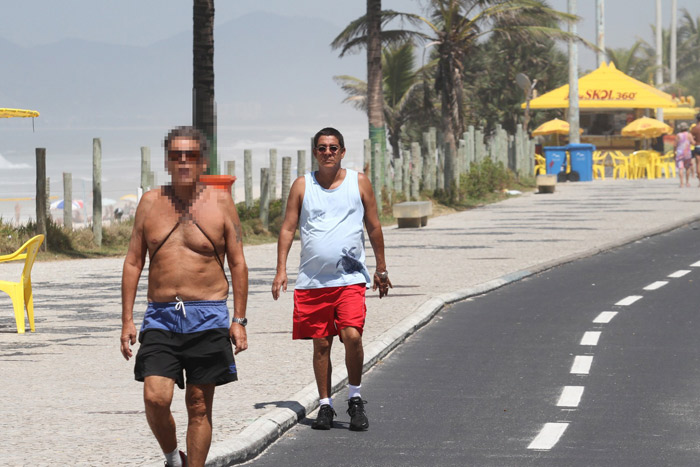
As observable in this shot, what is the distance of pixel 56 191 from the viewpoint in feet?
274

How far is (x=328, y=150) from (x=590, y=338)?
445 cm

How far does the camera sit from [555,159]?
152 ft

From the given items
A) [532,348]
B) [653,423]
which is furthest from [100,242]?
[653,423]

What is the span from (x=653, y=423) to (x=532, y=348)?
309 centimetres

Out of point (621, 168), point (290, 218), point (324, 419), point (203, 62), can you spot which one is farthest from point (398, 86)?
point (324, 419)

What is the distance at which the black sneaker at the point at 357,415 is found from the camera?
27.4ft

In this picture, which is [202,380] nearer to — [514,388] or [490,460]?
[490,460]

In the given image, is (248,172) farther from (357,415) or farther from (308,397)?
(357,415)

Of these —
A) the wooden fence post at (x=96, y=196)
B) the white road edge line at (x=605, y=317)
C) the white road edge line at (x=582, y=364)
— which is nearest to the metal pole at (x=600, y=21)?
the wooden fence post at (x=96, y=196)

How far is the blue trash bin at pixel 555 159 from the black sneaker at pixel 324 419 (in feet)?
125

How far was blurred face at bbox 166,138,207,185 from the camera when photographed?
252 inches

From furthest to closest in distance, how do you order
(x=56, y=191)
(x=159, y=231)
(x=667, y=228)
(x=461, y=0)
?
(x=56, y=191), (x=461, y=0), (x=667, y=228), (x=159, y=231)

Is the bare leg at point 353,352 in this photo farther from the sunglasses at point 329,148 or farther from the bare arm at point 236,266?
the bare arm at point 236,266

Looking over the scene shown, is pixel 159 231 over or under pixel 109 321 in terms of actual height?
over
